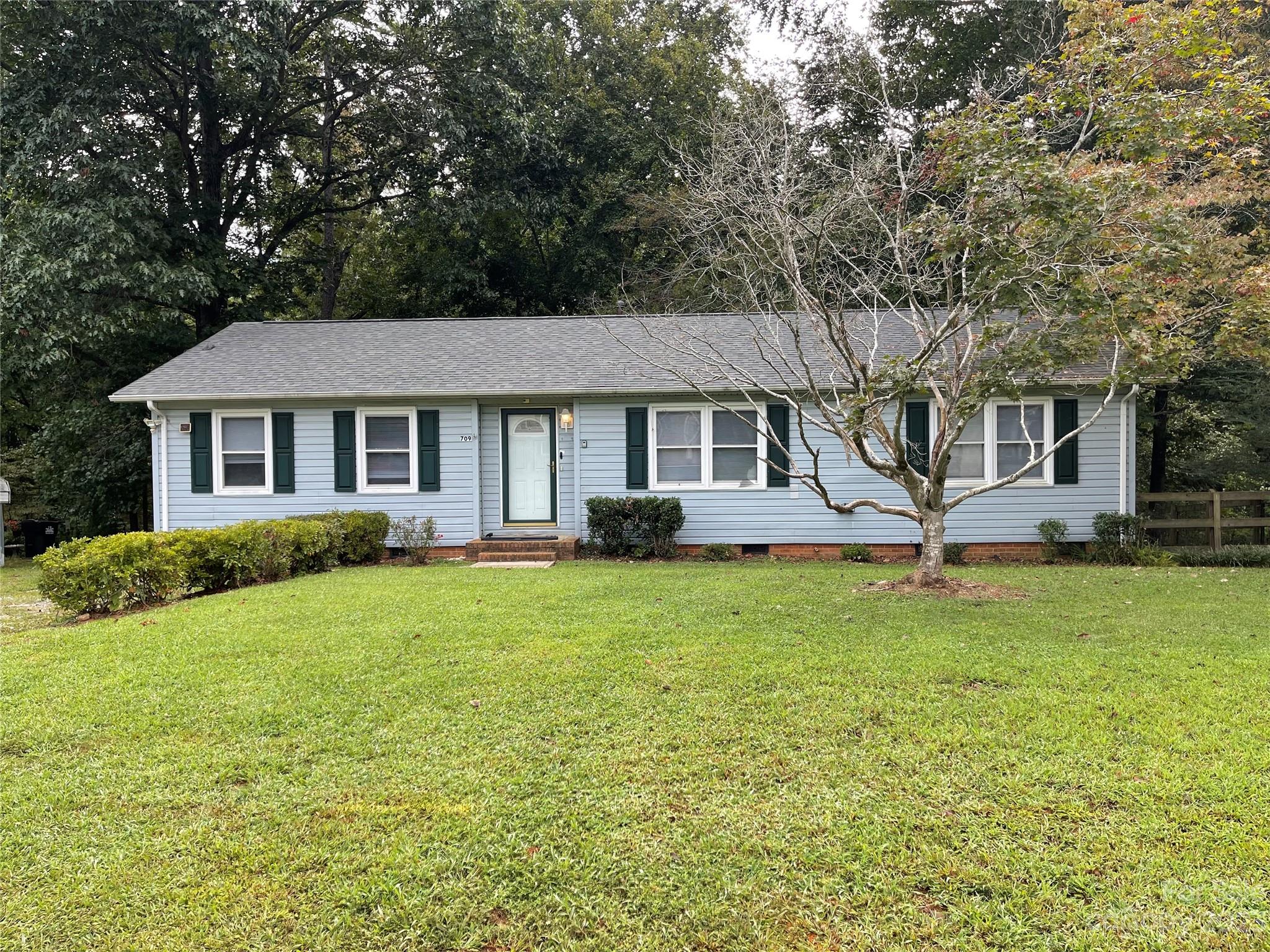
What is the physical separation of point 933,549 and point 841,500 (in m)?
3.56

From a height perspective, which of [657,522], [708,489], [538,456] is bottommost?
[657,522]

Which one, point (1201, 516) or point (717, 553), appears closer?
point (717, 553)

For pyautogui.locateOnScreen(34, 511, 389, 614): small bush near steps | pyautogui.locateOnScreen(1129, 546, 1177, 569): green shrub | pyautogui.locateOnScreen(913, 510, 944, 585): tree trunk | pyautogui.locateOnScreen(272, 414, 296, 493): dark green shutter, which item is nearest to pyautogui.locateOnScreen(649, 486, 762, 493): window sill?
pyautogui.locateOnScreen(913, 510, 944, 585): tree trunk

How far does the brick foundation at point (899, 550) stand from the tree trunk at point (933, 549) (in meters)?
3.33

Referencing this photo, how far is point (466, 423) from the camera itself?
11258 millimetres

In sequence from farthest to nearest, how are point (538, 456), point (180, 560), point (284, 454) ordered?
point (538, 456), point (284, 454), point (180, 560)

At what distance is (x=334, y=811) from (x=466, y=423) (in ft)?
28.8

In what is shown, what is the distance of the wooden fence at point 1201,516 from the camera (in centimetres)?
1062

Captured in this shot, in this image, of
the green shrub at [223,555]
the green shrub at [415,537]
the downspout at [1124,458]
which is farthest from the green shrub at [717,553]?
the green shrub at [223,555]

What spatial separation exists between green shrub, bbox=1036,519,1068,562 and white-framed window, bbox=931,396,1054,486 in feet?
1.99

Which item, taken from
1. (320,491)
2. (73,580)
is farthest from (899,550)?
(73,580)

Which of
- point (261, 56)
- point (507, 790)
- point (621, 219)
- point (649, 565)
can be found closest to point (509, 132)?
point (621, 219)

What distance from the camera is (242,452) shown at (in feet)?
36.9

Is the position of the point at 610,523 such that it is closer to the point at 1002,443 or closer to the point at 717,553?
the point at 717,553
